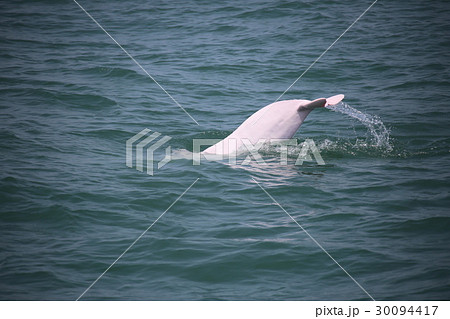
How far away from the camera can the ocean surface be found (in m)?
8.20

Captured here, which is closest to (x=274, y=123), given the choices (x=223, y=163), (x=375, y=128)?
(x=223, y=163)

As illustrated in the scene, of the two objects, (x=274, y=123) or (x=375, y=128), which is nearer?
(x=274, y=123)

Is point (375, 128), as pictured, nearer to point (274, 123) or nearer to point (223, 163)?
point (274, 123)

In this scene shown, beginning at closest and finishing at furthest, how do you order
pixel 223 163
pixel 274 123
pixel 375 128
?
pixel 274 123, pixel 223 163, pixel 375 128

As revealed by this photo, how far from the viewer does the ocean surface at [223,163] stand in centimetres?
820

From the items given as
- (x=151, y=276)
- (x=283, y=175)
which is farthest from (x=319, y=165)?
(x=151, y=276)

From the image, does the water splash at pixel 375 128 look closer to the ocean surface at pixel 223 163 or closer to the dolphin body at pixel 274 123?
the ocean surface at pixel 223 163

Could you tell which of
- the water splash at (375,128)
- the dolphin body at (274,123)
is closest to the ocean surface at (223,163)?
the water splash at (375,128)

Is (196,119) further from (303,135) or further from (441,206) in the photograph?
(441,206)

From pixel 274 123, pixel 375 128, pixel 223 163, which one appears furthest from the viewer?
pixel 375 128

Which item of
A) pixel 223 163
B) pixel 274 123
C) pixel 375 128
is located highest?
pixel 274 123

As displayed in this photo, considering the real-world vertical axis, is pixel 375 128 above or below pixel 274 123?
below

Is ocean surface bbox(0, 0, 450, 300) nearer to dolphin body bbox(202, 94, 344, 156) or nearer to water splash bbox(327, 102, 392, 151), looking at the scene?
water splash bbox(327, 102, 392, 151)

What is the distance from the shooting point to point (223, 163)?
12477 millimetres
